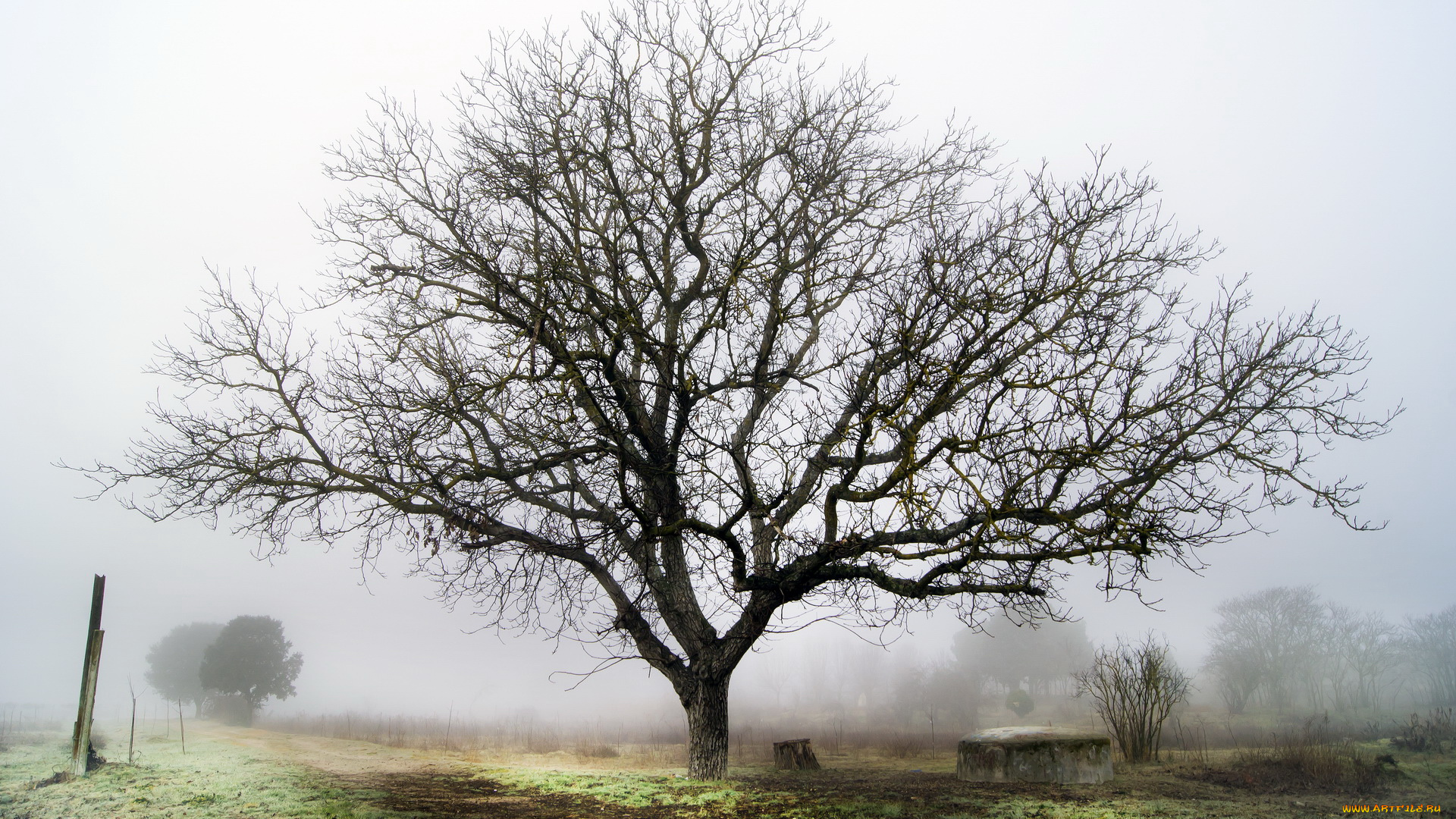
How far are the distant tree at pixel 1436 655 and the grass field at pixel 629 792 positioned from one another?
13.9 m

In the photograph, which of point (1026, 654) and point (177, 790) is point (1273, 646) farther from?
point (177, 790)

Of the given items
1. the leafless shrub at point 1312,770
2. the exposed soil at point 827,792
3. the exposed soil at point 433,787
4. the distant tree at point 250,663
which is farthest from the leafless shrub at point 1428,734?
the distant tree at point 250,663

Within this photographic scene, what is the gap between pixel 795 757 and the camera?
1202cm

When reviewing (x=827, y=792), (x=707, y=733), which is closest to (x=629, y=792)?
(x=707, y=733)

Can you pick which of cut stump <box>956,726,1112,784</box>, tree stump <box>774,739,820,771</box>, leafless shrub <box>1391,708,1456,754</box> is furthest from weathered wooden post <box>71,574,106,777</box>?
leafless shrub <box>1391,708,1456,754</box>

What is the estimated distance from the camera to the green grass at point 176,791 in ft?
22.9

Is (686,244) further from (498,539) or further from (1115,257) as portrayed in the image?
(1115,257)

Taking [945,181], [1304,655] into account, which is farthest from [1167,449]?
[1304,655]

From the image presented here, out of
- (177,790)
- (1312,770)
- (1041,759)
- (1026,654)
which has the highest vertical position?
(177,790)

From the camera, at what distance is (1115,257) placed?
8812 mm

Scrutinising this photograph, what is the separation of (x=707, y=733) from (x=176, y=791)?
5.80m

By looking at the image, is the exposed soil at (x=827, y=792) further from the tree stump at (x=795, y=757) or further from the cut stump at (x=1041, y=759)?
the tree stump at (x=795, y=757)

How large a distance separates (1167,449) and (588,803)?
7.01 m

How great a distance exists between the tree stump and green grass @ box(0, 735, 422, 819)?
21.1ft
